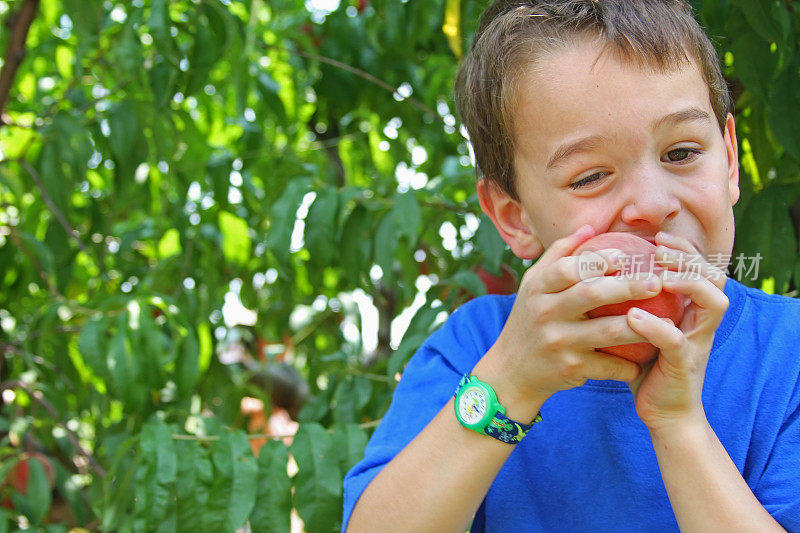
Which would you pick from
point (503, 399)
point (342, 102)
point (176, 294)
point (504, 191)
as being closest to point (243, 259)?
point (176, 294)

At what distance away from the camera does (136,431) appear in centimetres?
177

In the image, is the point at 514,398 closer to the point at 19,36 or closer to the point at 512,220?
the point at 512,220

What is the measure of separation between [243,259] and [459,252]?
0.54m

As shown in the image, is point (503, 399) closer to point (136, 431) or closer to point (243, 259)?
point (136, 431)

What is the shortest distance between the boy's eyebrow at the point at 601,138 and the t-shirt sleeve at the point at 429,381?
0.24 metres

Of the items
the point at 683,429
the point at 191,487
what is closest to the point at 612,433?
the point at 683,429

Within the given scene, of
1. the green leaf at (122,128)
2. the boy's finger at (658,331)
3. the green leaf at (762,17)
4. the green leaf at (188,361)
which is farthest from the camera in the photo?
the green leaf at (122,128)

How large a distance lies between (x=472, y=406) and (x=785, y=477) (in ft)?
0.99

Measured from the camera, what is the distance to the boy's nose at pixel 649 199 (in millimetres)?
812

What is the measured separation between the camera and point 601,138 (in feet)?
2.72

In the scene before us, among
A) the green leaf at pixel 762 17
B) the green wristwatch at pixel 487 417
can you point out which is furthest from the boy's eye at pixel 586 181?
the green leaf at pixel 762 17

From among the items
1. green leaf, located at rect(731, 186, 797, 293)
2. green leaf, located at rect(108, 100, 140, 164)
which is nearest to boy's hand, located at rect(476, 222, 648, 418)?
green leaf, located at rect(731, 186, 797, 293)

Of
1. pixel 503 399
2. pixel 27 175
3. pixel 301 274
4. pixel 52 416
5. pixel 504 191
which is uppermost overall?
pixel 504 191

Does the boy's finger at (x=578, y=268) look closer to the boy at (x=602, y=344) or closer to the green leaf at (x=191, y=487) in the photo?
the boy at (x=602, y=344)
